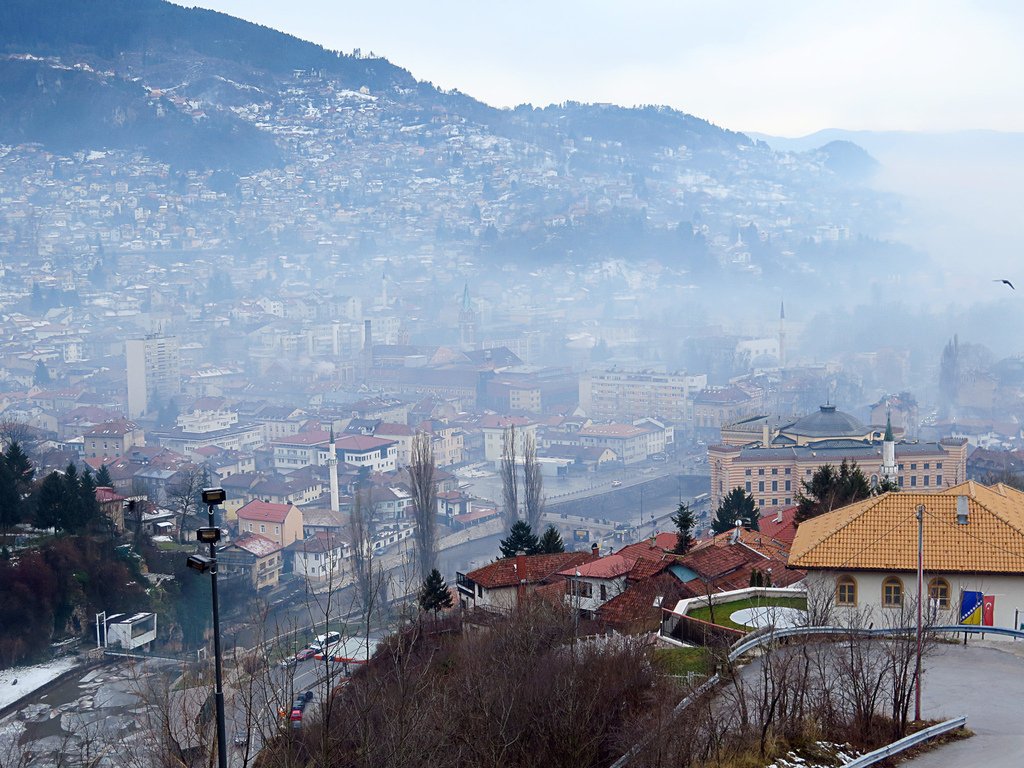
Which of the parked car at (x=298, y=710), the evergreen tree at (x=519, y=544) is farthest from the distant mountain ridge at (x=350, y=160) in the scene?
the parked car at (x=298, y=710)

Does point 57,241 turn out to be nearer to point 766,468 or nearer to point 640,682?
point 766,468

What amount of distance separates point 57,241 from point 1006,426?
55728 mm

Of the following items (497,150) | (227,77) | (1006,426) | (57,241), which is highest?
(227,77)

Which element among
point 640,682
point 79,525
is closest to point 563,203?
point 79,525

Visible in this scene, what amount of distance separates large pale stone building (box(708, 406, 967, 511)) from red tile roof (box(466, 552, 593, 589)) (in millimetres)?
Result: 9886

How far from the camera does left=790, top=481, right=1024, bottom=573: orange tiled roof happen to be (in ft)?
18.3

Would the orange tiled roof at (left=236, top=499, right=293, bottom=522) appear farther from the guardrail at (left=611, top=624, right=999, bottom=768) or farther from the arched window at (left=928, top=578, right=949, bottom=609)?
the guardrail at (left=611, top=624, right=999, bottom=768)

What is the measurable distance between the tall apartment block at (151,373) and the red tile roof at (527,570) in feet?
105

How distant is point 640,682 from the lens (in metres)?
4.77

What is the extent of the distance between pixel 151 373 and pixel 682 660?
39.3m

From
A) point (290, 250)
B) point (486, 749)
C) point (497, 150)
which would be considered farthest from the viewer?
point (497, 150)

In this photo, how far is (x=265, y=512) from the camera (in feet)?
67.2

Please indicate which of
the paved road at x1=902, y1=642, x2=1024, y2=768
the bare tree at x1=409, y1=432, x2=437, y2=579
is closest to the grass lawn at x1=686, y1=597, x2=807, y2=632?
the paved road at x1=902, y1=642, x2=1024, y2=768

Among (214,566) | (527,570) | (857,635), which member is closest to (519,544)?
(527,570)
